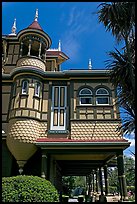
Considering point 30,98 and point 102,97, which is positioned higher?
point 102,97

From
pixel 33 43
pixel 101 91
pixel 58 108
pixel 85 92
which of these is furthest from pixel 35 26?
pixel 101 91

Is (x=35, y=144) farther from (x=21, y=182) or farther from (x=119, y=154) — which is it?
(x=119, y=154)

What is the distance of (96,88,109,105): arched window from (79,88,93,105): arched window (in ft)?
1.62

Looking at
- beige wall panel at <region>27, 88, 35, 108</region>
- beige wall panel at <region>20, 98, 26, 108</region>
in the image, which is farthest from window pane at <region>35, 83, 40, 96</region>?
beige wall panel at <region>20, 98, 26, 108</region>

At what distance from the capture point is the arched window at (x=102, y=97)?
14.7 m

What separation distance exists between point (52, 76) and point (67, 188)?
24.8 metres

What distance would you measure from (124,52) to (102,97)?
758 centimetres

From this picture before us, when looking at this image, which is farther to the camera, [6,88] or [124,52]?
[6,88]

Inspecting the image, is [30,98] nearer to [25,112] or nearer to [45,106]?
[25,112]

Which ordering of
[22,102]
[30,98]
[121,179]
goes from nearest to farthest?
1. [121,179]
2. [22,102]
3. [30,98]

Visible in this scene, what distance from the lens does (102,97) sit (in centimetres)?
1476

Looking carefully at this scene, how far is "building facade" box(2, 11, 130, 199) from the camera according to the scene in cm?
1303

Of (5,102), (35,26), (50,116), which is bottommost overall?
(50,116)

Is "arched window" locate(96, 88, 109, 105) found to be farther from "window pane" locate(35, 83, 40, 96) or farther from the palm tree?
the palm tree
